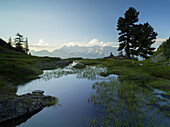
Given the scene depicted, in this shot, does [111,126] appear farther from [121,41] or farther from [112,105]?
[121,41]

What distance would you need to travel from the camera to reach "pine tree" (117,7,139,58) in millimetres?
34688

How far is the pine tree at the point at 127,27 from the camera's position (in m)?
34.7

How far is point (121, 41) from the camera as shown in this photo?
121 ft

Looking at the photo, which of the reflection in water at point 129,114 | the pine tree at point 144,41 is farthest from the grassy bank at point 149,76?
the pine tree at point 144,41

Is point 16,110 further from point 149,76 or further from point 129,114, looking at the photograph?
point 149,76

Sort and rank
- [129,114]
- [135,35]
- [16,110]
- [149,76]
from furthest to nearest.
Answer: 1. [135,35]
2. [149,76]
3. [16,110]
4. [129,114]

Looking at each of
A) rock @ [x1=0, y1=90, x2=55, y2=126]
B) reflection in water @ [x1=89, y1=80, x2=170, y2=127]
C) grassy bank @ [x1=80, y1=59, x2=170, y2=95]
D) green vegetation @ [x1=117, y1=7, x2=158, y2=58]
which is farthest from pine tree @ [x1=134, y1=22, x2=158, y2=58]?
rock @ [x1=0, y1=90, x2=55, y2=126]

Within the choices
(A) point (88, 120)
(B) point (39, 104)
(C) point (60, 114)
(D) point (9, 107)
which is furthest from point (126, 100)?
(D) point (9, 107)

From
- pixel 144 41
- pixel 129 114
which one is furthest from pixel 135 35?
pixel 129 114

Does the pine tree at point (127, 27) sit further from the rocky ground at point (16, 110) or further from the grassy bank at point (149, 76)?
the rocky ground at point (16, 110)

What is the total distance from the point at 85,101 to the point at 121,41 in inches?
1435

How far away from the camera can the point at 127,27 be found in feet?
114

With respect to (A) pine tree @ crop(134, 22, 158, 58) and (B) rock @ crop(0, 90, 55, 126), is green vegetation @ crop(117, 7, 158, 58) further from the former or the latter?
(B) rock @ crop(0, 90, 55, 126)

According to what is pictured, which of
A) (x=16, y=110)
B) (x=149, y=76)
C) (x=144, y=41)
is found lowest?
(x=16, y=110)
